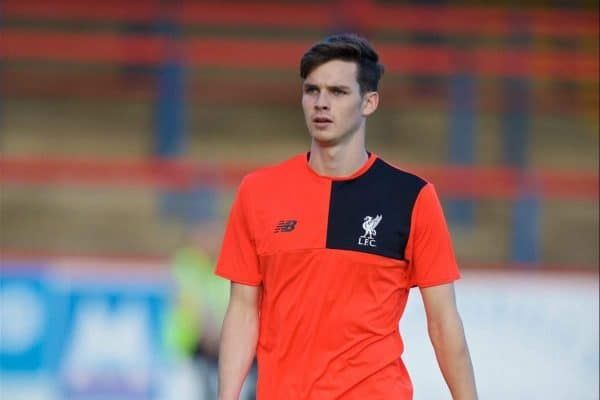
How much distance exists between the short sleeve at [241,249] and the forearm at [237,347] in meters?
0.10

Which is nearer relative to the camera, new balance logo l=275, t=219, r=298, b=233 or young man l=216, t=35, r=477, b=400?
young man l=216, t=35, r=477, b=400

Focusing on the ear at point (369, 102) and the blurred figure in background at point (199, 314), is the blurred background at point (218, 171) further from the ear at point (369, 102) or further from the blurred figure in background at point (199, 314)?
the ear at point (369, 102)

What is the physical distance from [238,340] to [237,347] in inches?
0.8

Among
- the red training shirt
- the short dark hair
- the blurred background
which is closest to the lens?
the red training shirt

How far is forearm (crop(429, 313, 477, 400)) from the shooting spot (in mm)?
3752

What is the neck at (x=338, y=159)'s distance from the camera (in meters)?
3.80

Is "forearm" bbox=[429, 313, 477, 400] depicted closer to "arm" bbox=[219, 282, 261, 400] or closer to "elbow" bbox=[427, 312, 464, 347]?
"elbow" bbox=[427, 312, 464, 347]

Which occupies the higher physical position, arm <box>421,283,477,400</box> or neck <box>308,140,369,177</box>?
neck <box>308,140,369,177</box>

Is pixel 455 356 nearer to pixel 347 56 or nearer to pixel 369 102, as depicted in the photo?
pixel 369 102

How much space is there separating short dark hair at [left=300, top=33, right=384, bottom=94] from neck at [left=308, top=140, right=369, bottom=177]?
182 millimetres

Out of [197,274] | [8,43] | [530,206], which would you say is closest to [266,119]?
[8,43]

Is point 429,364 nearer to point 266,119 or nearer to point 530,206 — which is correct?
point 530,206

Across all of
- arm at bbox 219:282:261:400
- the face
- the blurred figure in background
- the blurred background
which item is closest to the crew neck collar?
the face

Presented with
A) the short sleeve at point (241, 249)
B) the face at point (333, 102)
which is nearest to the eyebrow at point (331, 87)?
the face at point (333, 102)
